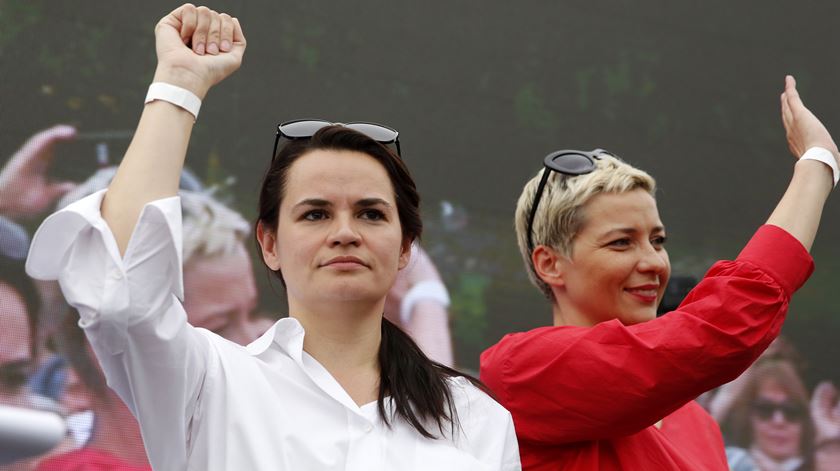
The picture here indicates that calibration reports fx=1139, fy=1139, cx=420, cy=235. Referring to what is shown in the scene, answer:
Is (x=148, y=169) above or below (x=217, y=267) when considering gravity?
above

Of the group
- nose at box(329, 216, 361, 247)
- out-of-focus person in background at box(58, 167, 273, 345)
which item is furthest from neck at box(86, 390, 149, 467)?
nose at box(329, 216, 361, 247)

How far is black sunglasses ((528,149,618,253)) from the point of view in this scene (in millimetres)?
1723

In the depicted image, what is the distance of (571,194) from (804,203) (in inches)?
13.1

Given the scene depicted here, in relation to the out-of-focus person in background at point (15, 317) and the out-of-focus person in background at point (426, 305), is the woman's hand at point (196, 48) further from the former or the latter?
the out-of-focus person in background at point (426, 305)

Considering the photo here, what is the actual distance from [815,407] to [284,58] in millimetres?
1638

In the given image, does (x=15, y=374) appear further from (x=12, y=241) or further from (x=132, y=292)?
(x=132, y=292)

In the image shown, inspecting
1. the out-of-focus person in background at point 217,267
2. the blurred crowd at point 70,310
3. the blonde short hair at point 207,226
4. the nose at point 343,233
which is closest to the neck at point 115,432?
the blurred crowd at point 70,310

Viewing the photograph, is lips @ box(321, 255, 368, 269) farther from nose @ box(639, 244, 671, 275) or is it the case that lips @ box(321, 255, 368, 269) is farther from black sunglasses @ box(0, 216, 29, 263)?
black sunglasses @ box(0, 216, 29, 263)

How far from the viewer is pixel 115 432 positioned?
2.30 m

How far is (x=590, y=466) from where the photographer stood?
1562 mm

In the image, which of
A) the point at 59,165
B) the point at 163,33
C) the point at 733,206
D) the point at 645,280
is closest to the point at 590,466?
the point at 645,280

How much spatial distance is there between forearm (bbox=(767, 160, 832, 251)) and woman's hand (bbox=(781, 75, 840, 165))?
0.04 meters

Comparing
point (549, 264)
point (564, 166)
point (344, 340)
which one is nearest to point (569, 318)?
point (549, 264)

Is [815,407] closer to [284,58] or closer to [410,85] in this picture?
[410,85]
